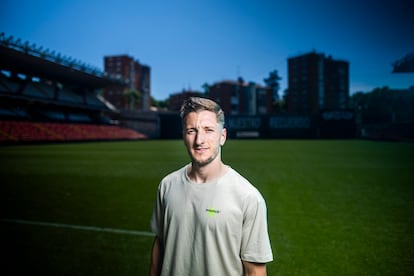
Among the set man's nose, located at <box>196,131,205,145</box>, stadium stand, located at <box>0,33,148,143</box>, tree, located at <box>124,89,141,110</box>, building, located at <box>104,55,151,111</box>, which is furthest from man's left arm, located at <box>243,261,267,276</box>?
tree, located at <box>124,89,141,110</box>

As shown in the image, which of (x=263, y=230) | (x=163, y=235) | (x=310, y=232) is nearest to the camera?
(x=263, y=230)

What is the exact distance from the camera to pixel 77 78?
40188 millimetres

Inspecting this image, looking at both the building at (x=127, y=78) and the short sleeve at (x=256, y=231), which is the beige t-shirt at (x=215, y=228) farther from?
the building at (x=127, y=78)

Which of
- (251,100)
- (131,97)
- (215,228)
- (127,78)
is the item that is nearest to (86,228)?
(215,228)

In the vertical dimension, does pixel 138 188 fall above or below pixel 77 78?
below

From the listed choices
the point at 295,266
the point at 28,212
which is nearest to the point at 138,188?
the point at 28,212

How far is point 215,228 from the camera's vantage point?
132cm

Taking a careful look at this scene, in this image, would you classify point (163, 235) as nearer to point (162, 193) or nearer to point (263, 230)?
point (162, 193)

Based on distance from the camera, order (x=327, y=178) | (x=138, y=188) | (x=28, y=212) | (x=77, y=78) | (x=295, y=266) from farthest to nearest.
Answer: (x=77, y=78)
(x=327, y=178)
(x=138, y=188)
(x=28, y=212)
(x=295, y=266)

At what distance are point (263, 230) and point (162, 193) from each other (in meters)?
0.62

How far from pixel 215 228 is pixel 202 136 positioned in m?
0.50

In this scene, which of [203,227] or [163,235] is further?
[163,235]

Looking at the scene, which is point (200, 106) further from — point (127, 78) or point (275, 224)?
point (127, 78)

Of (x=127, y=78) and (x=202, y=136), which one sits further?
(x=127, y=78)
